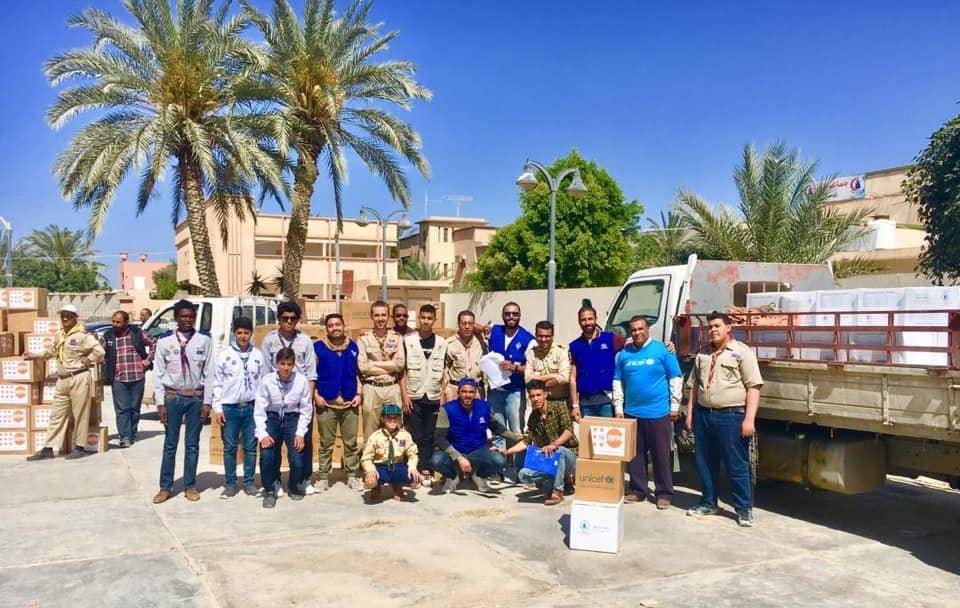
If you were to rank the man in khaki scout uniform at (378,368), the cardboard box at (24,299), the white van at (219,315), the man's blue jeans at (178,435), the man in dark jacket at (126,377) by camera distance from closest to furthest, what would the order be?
1. the man's blue jeans at (178,435)
2. the man in khaki scout uniform at (378,368)
3. the cardboard box at (24,299)
4. the man in dark jacket at (126,377)
5. the white van at (219,315)

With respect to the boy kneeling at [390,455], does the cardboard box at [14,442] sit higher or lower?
lower

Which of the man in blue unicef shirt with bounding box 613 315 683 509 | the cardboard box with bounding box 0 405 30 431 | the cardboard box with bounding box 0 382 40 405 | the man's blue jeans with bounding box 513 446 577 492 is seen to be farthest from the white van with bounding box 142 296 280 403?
the man in blue unicef shirt with bounding box 613 315 683 509

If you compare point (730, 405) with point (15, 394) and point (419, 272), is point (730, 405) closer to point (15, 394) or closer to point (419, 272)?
point (15, 394)

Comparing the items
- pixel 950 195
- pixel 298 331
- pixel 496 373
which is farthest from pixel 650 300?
pixel 950 195

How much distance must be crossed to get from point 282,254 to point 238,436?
1908 inches

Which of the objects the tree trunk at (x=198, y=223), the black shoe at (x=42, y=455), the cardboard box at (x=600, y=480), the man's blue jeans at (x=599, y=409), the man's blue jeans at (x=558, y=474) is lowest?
the black shoe at (x=42, y=455)

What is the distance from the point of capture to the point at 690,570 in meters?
5.67

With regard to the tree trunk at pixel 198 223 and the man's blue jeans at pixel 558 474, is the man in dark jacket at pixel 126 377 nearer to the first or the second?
the man's blue jeans at pixel 558 474

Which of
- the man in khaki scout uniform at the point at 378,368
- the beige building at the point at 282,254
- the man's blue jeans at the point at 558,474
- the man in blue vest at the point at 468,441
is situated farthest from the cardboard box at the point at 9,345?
the beige building at the point at 282,254

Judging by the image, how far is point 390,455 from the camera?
746 centimetres

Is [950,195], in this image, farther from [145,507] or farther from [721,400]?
[145,507]

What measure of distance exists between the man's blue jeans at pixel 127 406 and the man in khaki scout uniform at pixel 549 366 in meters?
5.95

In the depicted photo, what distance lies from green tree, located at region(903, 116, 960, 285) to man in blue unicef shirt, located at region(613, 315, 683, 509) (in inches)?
397

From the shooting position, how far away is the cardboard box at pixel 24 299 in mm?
10570
